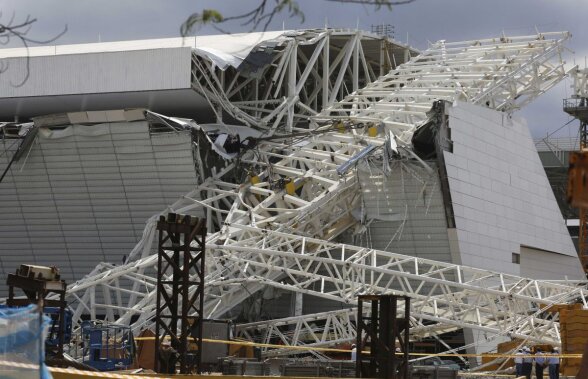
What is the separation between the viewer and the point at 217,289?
182 feet

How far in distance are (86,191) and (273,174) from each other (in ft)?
30.0

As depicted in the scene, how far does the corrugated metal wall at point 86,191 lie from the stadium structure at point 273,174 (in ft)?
0.25

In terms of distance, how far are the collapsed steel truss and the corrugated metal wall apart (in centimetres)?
196

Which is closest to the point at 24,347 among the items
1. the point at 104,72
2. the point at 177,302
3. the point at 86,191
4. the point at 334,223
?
the point at 177,302

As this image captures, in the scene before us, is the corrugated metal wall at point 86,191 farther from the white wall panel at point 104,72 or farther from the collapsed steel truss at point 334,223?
the white wall panel at point 104,72

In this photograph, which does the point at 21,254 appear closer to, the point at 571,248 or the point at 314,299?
the point at 314,299

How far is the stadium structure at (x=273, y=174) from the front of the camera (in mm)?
56656

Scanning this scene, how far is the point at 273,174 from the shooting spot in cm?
6119

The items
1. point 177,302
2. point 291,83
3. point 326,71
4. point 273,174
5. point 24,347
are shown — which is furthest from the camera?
point 326,71

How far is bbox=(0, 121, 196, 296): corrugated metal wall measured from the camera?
61.0m

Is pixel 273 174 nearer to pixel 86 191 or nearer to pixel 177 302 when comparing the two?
pixel 86 191

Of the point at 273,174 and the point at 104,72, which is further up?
the point at 104,72

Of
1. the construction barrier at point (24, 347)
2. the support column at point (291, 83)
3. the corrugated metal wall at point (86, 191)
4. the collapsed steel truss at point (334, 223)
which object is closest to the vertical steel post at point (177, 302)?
the collapsed steel truss at point (334, 223)

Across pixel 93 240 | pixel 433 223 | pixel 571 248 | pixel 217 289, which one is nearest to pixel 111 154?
pixel 93 240
